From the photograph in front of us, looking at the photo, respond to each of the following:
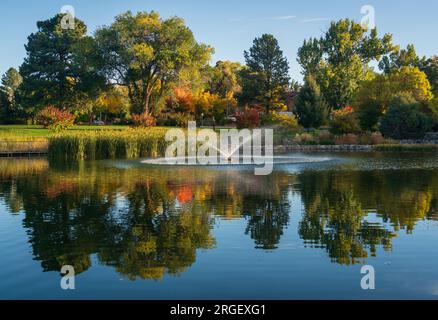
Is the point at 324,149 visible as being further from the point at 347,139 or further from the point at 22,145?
the point at 22,145

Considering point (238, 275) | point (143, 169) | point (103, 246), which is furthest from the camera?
point (143, 169)

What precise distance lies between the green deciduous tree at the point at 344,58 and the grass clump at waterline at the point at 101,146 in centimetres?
4472

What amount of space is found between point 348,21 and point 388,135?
38833 mm

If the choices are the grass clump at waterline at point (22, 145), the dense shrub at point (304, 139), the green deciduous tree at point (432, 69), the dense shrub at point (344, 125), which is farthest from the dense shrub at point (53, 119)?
the green deciduous tree at point (432, 69)

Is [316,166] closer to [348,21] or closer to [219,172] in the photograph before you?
[219,172]

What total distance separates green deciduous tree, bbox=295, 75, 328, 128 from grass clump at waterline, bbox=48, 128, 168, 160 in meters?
23.9

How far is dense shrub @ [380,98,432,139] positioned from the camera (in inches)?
1897

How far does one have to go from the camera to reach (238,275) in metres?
8.56

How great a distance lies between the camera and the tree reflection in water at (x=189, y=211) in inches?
399

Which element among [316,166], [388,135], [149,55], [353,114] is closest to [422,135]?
[388,135]

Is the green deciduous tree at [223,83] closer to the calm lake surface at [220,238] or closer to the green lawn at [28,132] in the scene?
the green lawn at [28,132]

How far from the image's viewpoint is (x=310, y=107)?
185ft

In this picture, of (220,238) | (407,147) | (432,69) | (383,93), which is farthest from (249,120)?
(220,238)
